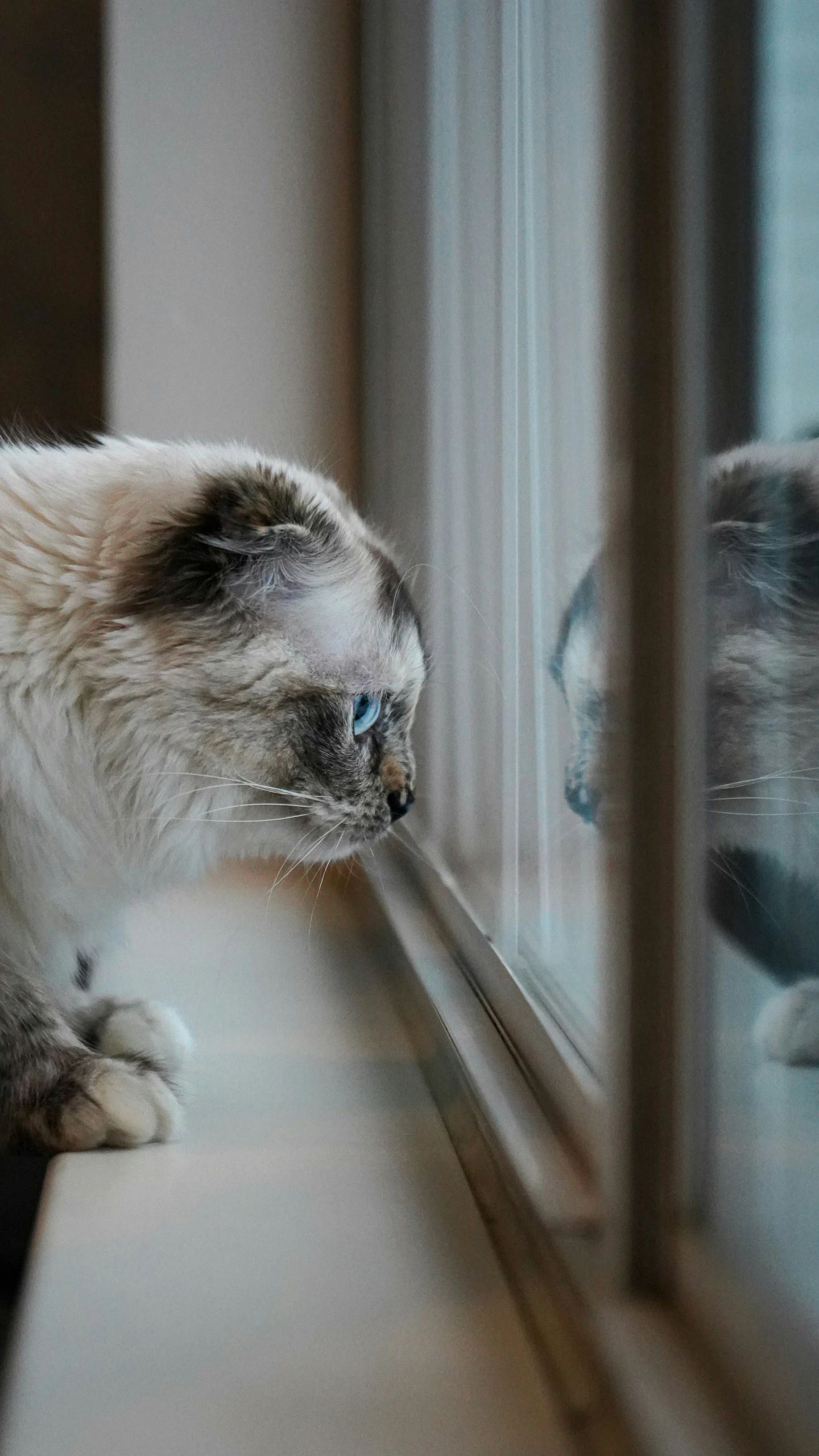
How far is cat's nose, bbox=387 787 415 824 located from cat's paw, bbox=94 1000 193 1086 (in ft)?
0.99

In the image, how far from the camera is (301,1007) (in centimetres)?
141

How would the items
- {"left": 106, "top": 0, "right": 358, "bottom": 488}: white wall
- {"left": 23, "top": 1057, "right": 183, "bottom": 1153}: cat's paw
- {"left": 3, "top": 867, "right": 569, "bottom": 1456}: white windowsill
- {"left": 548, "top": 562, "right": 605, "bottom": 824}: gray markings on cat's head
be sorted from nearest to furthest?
{"left": 3, "top": 867, "right": 569, "bottom": 1456}: white windowsill < {"left": 548, "top": 562, "right": 605, "bottom": 824}: gray markings on cat's head < {"left": 23, "top": 1057, "right": 183, "bottom": 1153}: cat's paw < {"left": 106, "top": 0, "right": 358, "bottom": 488}: white wall

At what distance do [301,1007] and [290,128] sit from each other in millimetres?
1681

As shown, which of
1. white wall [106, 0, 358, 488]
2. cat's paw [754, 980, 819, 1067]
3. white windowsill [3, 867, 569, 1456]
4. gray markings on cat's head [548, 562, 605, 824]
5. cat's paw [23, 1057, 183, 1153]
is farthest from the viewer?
white wall [106, 0, 358, 488]

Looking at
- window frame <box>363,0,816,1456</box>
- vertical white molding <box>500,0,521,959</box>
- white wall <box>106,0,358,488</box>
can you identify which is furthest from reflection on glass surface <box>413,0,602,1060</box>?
white wall <box>106,0,358,488</box>

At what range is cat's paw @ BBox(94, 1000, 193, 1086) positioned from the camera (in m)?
1.15

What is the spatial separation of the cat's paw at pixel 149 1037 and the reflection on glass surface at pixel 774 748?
0.66 m

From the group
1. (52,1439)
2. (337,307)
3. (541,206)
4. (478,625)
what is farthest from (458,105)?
(52,1439)

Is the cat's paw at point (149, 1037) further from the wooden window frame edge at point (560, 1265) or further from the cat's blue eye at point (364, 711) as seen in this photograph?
the cat's blue eye at point (364, 711)

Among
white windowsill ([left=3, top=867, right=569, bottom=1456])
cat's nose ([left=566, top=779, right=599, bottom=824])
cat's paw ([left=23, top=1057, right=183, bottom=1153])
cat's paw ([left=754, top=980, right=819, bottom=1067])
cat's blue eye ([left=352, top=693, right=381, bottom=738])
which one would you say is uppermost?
cat's blue eye ([left=352, top=693, right=381, bottom=738])

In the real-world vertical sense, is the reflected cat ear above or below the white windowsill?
above

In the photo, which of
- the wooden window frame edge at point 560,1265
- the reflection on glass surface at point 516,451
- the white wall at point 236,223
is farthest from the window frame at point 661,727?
the white wall at point 236,223

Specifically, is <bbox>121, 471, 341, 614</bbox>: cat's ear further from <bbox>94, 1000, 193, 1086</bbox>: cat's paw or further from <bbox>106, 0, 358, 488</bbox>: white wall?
<bbox>106, 0, 358, 488</bbox>: white wall

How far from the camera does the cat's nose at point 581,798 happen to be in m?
0.91
